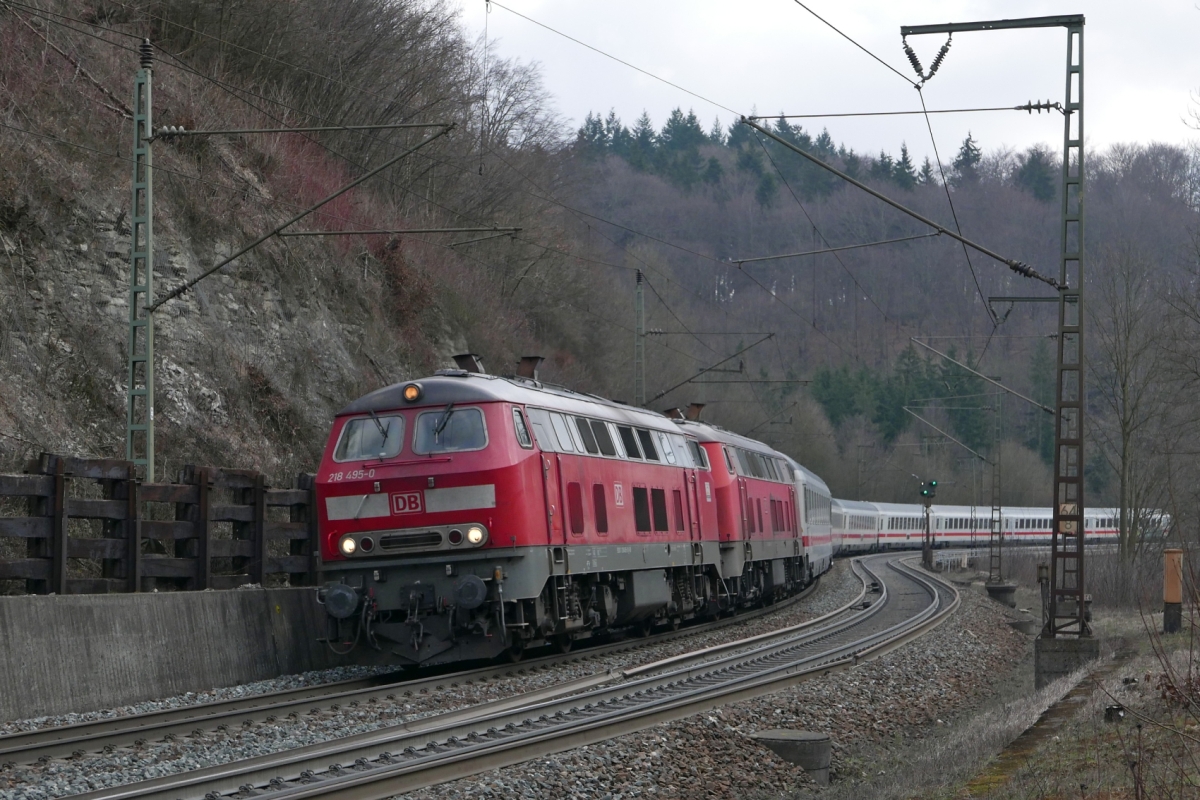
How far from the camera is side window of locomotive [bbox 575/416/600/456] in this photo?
59.1ft

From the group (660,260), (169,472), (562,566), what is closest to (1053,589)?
(562,566)

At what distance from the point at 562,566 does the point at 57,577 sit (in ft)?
19.4

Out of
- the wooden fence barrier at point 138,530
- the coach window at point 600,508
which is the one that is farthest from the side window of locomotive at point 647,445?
the wooden fence barrier at point 138,530

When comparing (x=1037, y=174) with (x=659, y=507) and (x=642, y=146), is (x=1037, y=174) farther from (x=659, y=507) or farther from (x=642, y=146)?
(x=659, y=507)

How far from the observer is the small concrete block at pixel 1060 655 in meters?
17.9

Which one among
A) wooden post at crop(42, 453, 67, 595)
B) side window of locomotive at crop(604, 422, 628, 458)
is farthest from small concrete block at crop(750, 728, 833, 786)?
side window of locomotive at crop(604, 422, 628, 458)

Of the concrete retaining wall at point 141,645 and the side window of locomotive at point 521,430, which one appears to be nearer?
the concrete retaining wall at point 141,645

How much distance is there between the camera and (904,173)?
4510 inches

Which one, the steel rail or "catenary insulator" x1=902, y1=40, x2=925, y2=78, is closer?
the steel rail

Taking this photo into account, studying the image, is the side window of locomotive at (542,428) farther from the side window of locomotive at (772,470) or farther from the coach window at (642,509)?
the side window of locomotive at (772,470)

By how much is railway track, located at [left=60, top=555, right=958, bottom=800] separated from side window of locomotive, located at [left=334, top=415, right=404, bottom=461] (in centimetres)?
363

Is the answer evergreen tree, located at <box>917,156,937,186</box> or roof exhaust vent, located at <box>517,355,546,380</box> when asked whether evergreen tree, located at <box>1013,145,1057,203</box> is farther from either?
roof exhaust vent, located at <box>517,355,546,380</box>

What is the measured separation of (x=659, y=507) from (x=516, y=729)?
971cm

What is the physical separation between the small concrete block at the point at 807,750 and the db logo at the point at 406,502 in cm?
557
